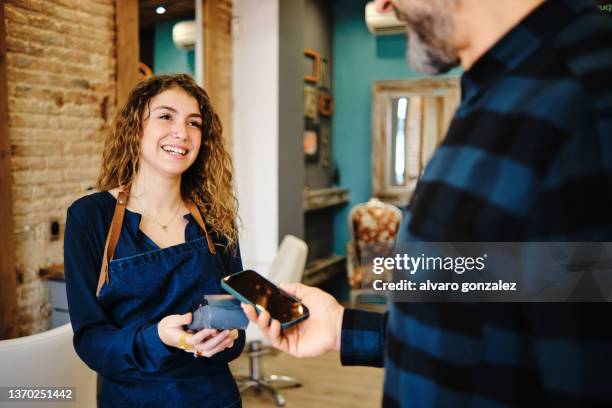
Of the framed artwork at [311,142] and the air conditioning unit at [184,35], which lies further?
the framed artwork at [311,142]

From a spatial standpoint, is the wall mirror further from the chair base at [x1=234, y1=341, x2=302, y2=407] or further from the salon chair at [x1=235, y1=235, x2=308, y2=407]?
the chair base at [x1=234, y1=341, x2=302, y2=407]

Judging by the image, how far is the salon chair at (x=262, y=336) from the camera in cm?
343

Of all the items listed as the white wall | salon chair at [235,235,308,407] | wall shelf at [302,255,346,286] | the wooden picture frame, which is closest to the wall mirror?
the wooden picture frame

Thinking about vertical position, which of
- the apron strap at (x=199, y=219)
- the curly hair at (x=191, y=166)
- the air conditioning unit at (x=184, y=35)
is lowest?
the apron strap at (x=199, y=219)

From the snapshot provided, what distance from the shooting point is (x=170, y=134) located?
5.38 feet

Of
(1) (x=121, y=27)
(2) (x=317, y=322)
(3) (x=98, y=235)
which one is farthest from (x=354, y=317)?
(1) (x=121, y=27)

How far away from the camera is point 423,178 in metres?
0.75

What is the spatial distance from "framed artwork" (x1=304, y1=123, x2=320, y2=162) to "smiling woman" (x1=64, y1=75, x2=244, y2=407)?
3828 mm

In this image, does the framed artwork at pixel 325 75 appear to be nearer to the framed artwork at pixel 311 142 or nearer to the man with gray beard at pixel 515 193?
the framed artwork at pixel 311 142

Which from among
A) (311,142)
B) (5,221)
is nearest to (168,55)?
(5,221)

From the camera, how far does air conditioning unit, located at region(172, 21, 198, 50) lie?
3.96 m

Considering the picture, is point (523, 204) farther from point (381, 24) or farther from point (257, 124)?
point (381, 24)

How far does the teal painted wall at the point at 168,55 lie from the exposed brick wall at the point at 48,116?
0.51 m

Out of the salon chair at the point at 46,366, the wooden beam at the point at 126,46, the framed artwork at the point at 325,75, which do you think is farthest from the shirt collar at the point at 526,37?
the framed artwork at the point at 325,75
